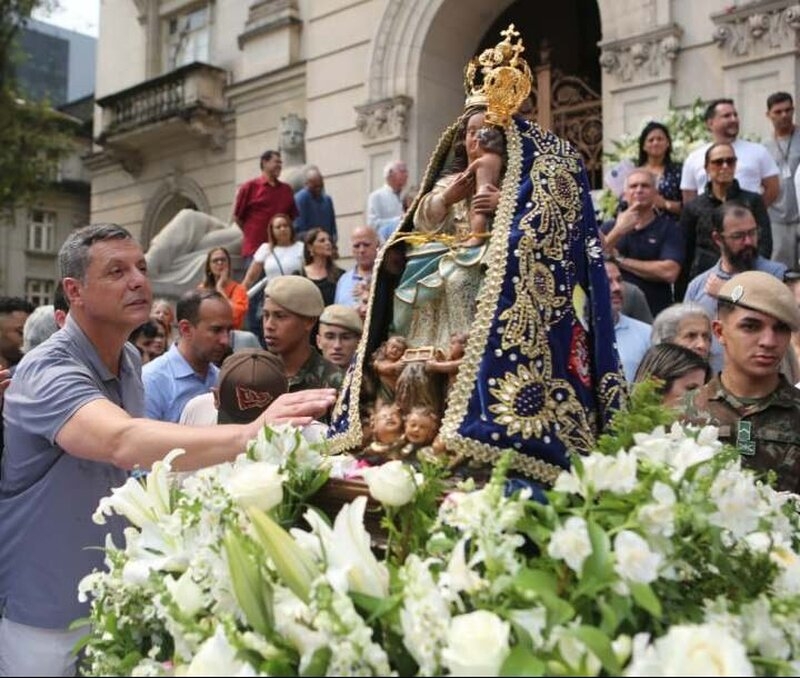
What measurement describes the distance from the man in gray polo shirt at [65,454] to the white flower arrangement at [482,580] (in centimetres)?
47

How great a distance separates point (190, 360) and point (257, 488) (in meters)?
2.90

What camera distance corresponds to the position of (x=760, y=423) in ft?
11.2

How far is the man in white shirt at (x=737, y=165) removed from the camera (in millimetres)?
7246

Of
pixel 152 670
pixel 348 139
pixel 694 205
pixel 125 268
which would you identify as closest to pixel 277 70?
pixel 348 139

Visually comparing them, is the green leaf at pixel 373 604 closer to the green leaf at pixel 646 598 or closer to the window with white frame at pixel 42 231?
the green leaf at pixel 646 598

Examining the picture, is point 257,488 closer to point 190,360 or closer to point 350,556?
point 350,556

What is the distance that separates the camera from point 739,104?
935 cm

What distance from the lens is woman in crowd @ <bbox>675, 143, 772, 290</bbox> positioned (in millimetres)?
6480

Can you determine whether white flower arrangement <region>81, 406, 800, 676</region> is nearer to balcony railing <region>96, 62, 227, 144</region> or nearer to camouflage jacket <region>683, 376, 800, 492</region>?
camouflage jacket <region>683, 376, 800, 492</region>

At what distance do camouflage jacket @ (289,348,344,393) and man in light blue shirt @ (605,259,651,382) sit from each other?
1547 millimetres

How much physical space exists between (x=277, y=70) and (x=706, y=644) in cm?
1460

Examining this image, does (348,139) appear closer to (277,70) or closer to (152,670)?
(277,70)

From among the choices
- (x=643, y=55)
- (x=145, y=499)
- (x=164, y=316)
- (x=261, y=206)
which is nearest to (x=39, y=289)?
(x=261, y=206)

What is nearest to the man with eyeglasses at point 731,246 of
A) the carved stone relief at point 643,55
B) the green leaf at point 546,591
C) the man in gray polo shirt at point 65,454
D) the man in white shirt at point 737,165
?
the man in white shirt at point 737,165
